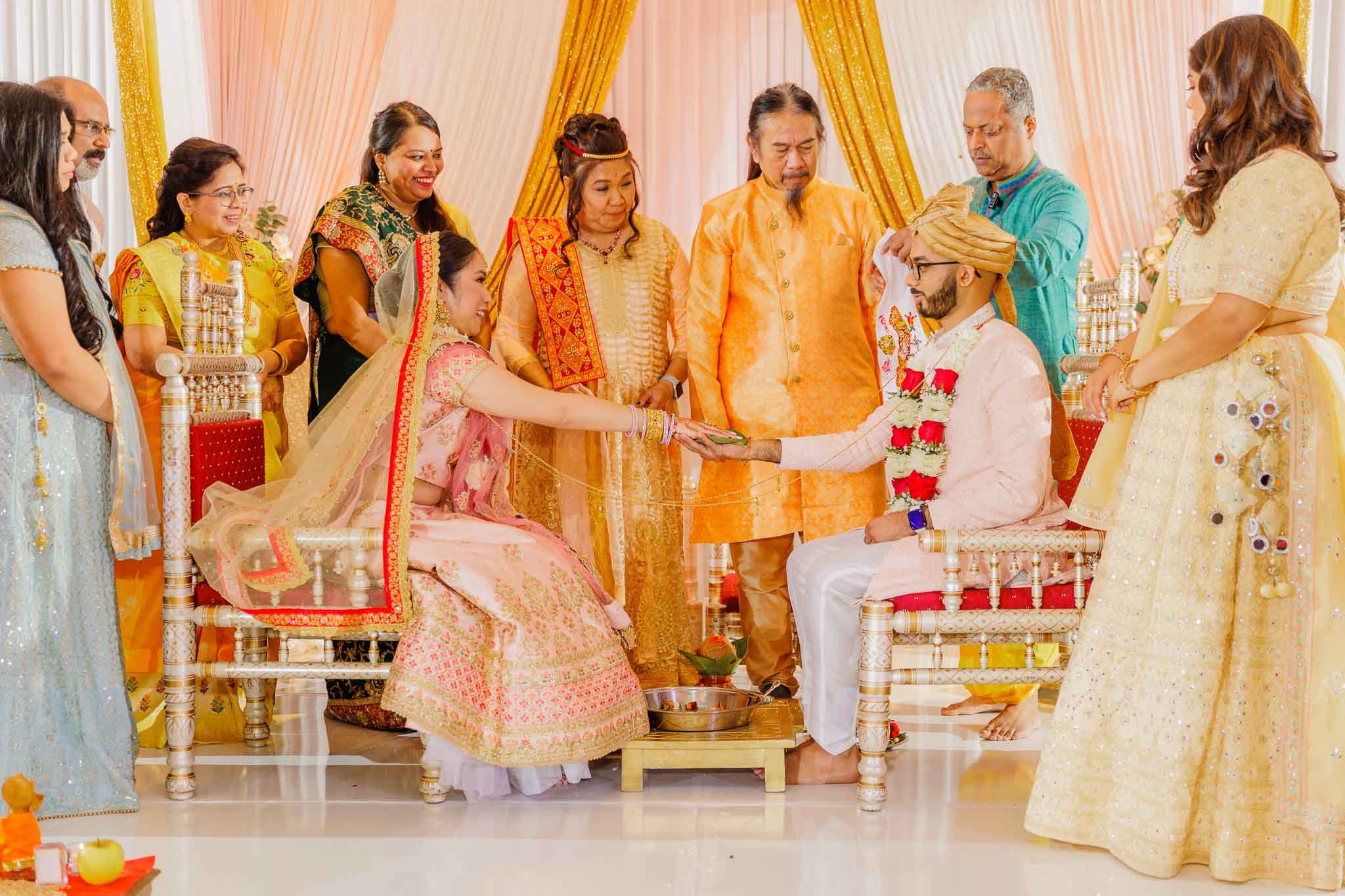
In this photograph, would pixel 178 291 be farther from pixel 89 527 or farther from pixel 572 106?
pixel 572 106

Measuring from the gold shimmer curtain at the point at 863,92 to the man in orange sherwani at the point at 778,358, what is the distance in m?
1.76

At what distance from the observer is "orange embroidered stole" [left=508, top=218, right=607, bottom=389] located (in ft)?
16.3

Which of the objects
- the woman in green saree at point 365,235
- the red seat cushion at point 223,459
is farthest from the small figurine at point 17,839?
the woman in green saree at point 365,235

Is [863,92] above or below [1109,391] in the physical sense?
above

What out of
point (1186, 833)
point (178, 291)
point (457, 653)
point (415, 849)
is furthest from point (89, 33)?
point (1186, 833)

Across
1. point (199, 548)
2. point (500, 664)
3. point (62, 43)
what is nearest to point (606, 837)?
point (500, 664)

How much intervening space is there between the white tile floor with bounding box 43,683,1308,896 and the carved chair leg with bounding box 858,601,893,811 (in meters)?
0.08

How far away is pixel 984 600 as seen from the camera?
3.89 m

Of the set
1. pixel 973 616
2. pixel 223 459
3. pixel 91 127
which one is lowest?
pixel 973 616

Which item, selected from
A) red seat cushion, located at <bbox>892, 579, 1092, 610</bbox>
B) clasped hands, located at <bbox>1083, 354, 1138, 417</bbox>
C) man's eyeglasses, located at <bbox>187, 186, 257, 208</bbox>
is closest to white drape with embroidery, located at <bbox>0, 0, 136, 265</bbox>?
man's eyeglasses, located at <bbox>187, 186, 257, 208</bbox>

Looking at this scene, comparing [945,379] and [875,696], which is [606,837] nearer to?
[875,696]

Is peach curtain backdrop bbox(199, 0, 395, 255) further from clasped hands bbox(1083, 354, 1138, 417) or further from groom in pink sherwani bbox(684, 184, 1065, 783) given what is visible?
clasped hands bbox(1083, 354, 1138, 417)

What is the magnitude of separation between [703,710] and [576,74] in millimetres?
3816

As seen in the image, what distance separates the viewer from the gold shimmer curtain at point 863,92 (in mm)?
6598
